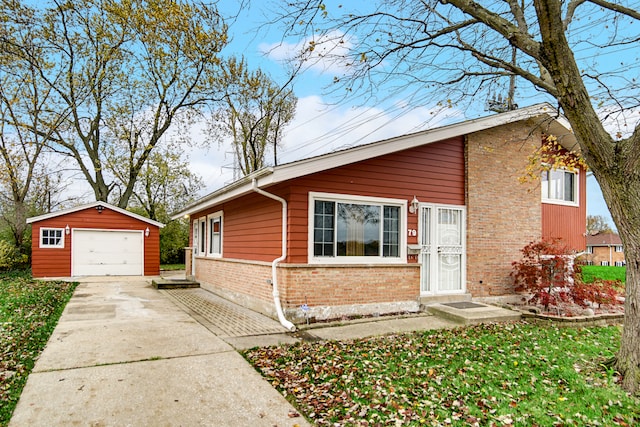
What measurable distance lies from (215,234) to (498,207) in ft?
26.4

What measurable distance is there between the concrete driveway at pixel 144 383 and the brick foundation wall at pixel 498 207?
632cm

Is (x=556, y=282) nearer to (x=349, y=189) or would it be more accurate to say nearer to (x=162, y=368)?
(x=349, y=189)

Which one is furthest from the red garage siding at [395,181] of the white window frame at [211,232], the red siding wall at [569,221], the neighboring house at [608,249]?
the neighboring house at [608,249]

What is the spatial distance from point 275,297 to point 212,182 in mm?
24777

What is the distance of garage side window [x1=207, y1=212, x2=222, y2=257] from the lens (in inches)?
467

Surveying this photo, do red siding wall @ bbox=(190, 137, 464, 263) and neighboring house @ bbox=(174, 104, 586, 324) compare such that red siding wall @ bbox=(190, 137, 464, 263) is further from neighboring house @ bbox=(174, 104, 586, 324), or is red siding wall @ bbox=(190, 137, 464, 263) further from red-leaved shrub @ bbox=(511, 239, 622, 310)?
red-leaved shrub @ bbox=(511, 239, 622, 310)

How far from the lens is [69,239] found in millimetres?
16172

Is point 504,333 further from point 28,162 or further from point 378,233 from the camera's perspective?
point 28,162

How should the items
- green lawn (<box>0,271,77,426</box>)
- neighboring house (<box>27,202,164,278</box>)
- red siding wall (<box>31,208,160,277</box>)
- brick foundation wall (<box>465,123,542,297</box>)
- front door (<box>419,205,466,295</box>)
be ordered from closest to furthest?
green lawn (<box>0,271,77,426</box>) < front door (<box>419,205,466,295</box>) < brick foundation wall (<box>465,123,542,297</box>) < red siding wall (<box>31,208,160,277</box>) < neighboring house (<box>27,202,164,278</box>)

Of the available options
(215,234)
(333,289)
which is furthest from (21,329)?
(215,234)

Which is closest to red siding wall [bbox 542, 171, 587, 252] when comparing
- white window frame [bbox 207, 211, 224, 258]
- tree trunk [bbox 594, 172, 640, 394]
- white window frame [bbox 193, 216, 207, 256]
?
tree trunk [bbox 594, 172, 640, 394]

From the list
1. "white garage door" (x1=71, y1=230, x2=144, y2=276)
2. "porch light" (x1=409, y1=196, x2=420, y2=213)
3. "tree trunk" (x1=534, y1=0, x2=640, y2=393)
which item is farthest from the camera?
"white garage door" (x1=71, y1=230, x2=144, y2=276)

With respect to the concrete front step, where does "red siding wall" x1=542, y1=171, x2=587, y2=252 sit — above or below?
above

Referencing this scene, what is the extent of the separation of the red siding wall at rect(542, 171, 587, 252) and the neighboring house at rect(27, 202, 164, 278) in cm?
1530
